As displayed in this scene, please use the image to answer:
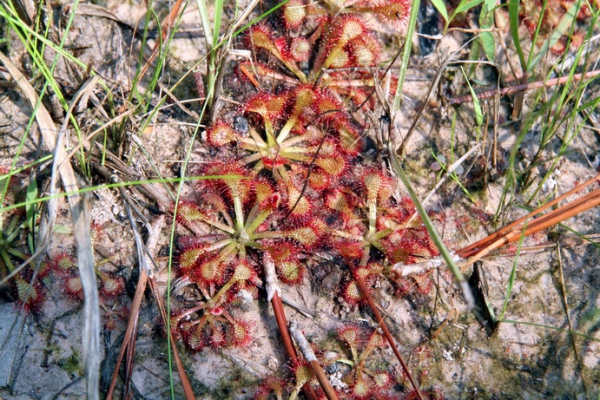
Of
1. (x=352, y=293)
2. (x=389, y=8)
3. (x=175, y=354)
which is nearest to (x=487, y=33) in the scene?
(x=389, y=8)

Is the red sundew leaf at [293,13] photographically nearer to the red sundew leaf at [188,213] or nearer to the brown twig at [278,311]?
the red sundew leaf at [188,213]

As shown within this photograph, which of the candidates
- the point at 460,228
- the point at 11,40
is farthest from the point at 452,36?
the point at 11,40

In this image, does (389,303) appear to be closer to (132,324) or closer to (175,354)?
(175,354)

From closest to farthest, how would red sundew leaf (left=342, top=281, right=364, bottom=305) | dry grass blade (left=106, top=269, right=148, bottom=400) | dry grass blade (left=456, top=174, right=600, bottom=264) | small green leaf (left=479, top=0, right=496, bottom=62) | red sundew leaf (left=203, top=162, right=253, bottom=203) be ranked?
dry grass blade (left=106, top=269, right=148, bottom=400) → dry grass blade (left=456, top=174, right=600, bottom=264) → red sundew leaf (left=342, top=281, right=364, bottom=305) → red sundew leaf (left=203, top=162, right=253, bottom=203) → small green leaf (left=479, top=0, right=496, bottom=62)

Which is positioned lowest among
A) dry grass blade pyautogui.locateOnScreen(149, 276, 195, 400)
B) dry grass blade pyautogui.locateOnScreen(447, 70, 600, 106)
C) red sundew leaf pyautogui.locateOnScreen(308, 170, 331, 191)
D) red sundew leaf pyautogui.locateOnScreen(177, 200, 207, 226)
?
Result: dry grass blade pyautogui.locateOnScreen(149, 276, 195, 400)

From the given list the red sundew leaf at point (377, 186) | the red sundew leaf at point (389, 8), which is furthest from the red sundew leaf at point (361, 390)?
the red sundew leaf at point (389, 8)

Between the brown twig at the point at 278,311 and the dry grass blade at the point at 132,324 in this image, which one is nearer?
the dry grass blade at the point at 132,324

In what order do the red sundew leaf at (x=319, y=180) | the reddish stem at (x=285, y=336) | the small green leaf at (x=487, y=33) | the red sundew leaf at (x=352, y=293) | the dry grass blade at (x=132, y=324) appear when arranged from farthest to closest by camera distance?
the small green leaf at (x=487, y=33), the red sundew leaf at (x=319, y=180), the red sundew leaf at (x=352, y=293), the reddish stem at (x=285, y=336), the dry grass blade at (x=132, y=324)

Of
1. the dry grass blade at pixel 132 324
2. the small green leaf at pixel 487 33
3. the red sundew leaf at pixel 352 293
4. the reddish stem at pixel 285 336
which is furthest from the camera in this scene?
the small green leaf at pixel 487 33

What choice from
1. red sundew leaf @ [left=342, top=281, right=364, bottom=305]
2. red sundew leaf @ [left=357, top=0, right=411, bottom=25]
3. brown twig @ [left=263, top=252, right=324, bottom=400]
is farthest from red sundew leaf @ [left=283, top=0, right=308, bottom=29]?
red sundew leaf @ [left=342, top=281, right=364, bottom=305]

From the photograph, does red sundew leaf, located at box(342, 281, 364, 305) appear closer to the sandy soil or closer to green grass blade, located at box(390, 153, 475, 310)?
the sandy soil

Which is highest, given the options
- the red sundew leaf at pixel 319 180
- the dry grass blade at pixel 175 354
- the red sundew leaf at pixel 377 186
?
the red sundew leaf at pixel 319 180
